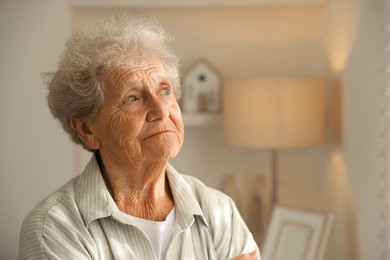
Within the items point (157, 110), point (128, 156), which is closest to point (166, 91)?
point (157, 110)

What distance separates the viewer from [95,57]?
1689 millimetres

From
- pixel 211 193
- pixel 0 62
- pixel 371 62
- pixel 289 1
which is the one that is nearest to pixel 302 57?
pixel 289 1

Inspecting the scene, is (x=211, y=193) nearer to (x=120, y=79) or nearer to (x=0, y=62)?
(x=120, y=79)

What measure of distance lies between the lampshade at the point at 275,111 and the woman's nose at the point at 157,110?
1.68 metres

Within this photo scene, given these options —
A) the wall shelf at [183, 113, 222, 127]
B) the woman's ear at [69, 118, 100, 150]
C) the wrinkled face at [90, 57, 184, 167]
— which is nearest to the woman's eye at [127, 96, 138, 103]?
the wrinkled face at [90, 57, 184, 167]

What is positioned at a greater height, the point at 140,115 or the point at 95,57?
the point at 95,57

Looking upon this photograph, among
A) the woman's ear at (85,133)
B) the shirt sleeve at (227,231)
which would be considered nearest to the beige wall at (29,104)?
the woman's ear at (85,133)

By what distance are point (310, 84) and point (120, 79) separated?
1.83 meters

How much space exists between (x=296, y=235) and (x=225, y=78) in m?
0.96

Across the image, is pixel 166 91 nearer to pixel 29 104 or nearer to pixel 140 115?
pixel 140 115

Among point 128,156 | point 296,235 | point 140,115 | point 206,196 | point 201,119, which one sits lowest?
point 296,235

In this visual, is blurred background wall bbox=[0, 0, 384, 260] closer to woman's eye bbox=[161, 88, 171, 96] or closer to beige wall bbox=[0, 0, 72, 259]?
beige wall bbox=[0, 0, 72, 259]

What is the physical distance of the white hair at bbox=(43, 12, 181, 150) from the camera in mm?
1691

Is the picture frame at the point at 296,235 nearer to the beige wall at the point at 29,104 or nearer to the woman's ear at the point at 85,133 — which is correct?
the beige wall at the point at 29,104
